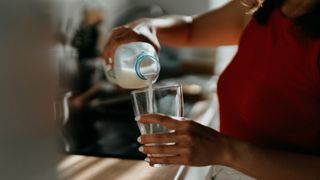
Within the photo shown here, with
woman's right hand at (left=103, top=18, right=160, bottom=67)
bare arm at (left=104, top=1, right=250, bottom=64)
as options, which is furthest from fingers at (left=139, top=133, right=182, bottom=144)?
bare arm at (left=104, top=1, right=250, bottom=64)

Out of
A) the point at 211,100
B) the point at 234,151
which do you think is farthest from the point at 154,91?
the point at 211,100

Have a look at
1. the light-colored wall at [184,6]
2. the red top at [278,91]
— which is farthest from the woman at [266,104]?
the light-colored wall at [184,6]

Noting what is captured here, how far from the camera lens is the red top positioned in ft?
2.53

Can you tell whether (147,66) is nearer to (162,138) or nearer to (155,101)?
(155,101)

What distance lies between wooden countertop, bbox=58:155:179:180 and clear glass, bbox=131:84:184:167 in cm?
15

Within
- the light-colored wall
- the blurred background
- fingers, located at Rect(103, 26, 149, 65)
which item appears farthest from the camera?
the light-colored wall

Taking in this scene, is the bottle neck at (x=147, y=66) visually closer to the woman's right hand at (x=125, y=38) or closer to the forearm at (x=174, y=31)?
the woman's right hand at (x=125, y=38)

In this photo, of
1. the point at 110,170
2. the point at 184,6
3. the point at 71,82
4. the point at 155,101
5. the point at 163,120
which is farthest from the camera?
the point at 184,6

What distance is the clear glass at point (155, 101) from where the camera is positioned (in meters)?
0.73

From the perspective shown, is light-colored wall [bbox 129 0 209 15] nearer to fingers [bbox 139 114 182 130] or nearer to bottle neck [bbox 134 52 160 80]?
bottle neck [bbox 134 52 160 80]

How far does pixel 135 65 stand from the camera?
83cm

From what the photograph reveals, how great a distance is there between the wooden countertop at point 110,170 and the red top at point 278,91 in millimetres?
169

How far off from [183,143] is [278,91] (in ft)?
0.77

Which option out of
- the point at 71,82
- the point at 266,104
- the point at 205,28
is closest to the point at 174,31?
the point at 205,28
